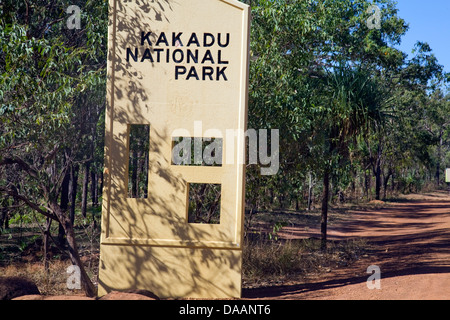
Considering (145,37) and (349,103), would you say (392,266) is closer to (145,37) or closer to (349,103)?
(349,103)

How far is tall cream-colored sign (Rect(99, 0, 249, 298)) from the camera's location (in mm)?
9266

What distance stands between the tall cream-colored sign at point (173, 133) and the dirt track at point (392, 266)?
154 centimetres

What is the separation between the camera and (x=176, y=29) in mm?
9406

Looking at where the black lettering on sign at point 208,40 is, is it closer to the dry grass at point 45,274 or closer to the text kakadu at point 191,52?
the text kakadu at point 191,52

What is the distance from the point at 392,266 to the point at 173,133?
283 inches

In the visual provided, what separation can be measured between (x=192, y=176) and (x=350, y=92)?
6.24 metres

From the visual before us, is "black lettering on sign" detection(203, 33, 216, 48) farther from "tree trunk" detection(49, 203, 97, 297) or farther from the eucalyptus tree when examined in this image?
"tree trunk" detection(49, 203, 97, 297)

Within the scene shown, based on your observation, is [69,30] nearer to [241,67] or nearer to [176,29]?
[176,29]

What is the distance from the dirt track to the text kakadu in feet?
14.3

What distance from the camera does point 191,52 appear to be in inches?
370

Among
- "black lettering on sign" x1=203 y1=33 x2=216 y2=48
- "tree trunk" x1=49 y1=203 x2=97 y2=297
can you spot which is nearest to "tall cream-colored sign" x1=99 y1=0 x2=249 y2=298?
"black lettering on sign" x1=203 y1=33 x2=216 y2=48

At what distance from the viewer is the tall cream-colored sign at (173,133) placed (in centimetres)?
927

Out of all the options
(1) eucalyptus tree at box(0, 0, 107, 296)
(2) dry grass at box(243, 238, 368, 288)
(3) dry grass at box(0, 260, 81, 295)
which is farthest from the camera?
(2) dry grass at box(243, 238, 368, 288)

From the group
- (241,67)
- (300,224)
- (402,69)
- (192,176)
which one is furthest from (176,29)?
(402,69)
